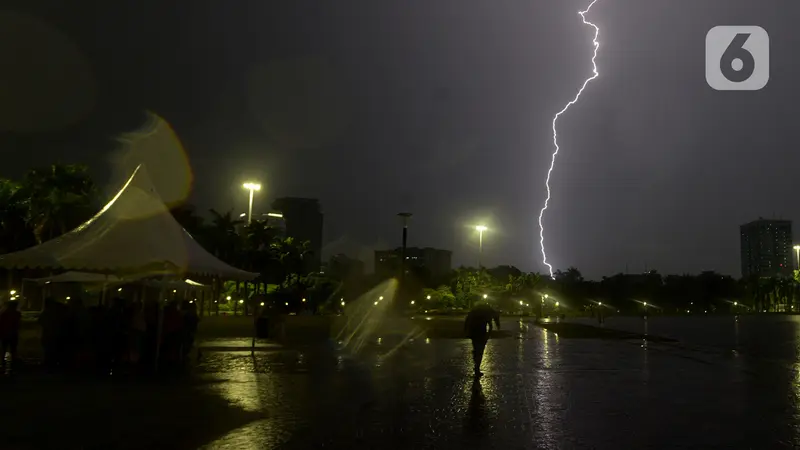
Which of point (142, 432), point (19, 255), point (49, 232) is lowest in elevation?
point (142, 432)

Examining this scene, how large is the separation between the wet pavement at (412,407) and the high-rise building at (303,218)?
396 feet

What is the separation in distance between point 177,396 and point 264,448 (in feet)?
13.7

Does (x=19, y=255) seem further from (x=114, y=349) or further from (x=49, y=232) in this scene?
(x=49, y=232)

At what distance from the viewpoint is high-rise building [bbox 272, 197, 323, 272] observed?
452 feet

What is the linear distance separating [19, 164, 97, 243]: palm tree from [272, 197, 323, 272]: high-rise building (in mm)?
88042

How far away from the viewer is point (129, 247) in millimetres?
15352

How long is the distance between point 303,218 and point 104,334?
128 metres

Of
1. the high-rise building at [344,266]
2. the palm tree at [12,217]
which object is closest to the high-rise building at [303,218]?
the high-rise building at [344,266]

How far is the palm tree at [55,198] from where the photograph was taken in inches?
1697

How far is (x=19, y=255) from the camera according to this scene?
1502 centimetres

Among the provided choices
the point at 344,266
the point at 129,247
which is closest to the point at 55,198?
the point at 129,247

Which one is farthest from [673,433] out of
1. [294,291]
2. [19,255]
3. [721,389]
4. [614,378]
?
[294,291]

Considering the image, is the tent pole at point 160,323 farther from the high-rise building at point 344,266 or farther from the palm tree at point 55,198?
the high-rise building at point 344,266

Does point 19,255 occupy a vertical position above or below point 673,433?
above
